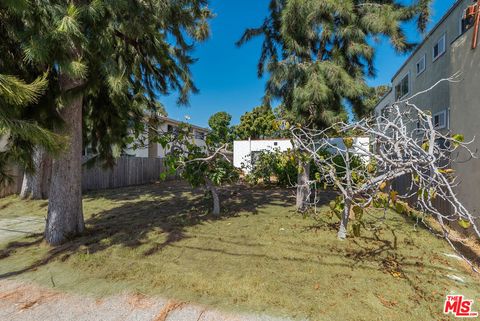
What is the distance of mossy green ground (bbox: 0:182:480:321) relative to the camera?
8.78 feet

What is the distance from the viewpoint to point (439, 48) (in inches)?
333

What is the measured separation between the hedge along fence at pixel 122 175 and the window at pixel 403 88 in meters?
11.4

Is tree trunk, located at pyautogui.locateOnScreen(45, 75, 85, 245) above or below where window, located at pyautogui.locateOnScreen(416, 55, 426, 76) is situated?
below

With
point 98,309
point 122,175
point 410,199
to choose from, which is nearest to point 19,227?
point 98,309

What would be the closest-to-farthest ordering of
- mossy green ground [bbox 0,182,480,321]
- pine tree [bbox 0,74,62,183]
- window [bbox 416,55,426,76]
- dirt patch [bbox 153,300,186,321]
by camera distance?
pine tree [bbox 0,74,62,183] → dirt patch [bbox 153,300,186,321] → mossy green ground [bbox 0,182,480,321] → window [bbox 416,55,426,76]

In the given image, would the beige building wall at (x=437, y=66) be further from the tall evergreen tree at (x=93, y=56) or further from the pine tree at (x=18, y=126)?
the pine tree at (x=18, y=126)

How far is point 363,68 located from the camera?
5.78 metres

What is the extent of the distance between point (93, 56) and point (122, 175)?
33.4ft

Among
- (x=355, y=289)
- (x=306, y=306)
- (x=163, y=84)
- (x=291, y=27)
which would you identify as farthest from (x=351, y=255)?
(x=163, y=84)

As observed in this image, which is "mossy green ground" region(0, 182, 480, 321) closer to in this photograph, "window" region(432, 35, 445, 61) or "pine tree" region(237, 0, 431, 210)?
"pine tree" region(237, 0, 431, 210)

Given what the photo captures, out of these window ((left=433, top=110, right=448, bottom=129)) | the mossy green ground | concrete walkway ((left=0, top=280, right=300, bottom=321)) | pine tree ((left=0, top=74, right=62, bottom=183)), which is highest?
window ((left=433, top=110, right=448, bottom=129))

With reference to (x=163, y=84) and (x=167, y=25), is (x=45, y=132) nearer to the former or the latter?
(x=167, y=25)

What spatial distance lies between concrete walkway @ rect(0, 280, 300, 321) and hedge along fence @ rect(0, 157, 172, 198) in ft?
24.1

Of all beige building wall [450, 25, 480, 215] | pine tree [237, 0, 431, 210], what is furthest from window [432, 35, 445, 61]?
beige building wall [450, 25, 480, 215]
